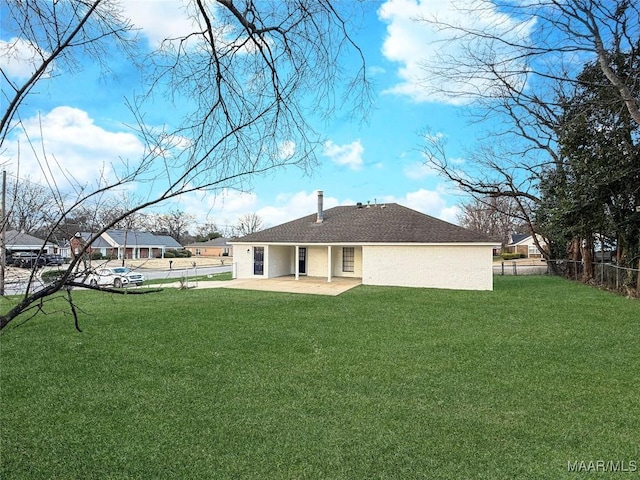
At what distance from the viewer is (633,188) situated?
14.2 metres

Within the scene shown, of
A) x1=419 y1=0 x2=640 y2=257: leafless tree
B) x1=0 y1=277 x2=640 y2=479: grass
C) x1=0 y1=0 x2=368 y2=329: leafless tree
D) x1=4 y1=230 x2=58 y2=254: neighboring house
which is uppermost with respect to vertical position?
x1=419 y1=0 x2=640 y2=257: leafless tree

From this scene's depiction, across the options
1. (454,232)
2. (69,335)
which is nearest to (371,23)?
(69,335)

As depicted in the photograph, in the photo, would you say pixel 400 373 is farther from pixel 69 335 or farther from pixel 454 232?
pixel 454 232

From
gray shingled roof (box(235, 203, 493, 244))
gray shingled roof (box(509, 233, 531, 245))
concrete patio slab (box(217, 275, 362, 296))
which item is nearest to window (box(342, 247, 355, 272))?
concrete patio slab (box(217, 275, 362, 296))

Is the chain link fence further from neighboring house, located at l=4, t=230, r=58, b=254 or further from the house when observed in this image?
neighboring house, located at l=4, t=230, r=58, b=254

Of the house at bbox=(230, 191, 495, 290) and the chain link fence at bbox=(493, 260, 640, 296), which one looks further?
the house at bbox=(230, 191, 495, 290)

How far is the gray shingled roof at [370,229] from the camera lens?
55.6 ft

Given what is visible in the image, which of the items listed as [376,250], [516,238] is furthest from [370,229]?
[516,238]

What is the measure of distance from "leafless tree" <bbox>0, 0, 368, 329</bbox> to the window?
17892mm

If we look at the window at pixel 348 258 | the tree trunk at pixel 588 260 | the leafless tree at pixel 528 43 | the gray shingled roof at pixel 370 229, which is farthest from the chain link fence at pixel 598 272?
the window at pixel 348 258

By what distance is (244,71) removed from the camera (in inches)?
108

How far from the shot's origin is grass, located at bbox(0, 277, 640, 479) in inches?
135

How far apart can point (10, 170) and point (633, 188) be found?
18315 mm

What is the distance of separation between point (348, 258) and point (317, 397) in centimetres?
1604
